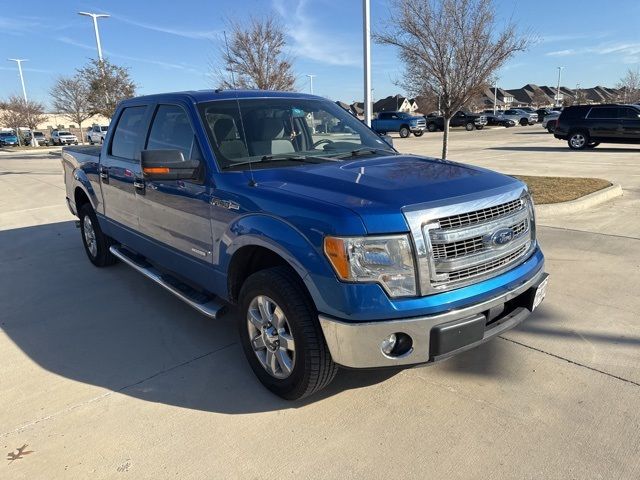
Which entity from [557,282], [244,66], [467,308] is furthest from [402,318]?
[244,66]

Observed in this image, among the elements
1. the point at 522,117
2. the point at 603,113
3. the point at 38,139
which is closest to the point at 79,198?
the point at 603,113

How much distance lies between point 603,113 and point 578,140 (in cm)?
130

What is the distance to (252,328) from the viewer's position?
122 inches

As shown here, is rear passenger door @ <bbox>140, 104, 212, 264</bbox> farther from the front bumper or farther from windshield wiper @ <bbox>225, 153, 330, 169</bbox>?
the front bumper

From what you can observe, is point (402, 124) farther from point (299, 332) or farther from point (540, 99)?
point (540, 99)

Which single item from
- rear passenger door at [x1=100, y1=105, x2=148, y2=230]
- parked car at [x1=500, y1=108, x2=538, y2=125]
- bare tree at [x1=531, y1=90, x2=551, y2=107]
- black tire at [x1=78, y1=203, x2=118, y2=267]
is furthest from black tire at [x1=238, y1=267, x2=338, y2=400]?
bare tree at [x1=531, y1=90, x2=551, y2=107]

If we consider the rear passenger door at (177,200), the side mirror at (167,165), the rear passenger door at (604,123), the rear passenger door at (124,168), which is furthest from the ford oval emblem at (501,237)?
the rear passenger door at (604,123)

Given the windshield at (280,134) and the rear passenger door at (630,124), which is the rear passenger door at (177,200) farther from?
the rear passenger door at (630,124)

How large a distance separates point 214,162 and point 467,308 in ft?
6.17

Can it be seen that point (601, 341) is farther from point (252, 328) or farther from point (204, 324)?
point (204, 324)

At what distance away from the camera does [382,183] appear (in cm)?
275

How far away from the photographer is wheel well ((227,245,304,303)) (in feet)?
9.93

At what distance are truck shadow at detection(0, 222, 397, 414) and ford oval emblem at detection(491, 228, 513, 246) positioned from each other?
114 cm

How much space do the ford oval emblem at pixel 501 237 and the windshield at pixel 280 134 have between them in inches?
51.6
